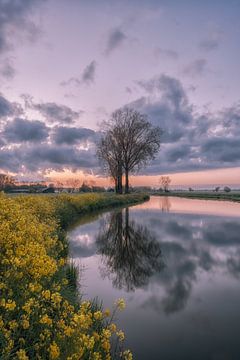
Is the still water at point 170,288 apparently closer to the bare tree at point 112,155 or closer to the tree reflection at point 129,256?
the tree reflection at point 129,256

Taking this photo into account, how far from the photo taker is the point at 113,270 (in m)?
9.37

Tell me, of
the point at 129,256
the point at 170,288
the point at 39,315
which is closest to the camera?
the point at 39,315

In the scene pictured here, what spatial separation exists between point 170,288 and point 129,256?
12.3ft

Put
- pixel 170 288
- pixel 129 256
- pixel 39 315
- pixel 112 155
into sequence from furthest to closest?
pixel 112 155, pixel 129 256, pixel 170 288, pixel 39 315

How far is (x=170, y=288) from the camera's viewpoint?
7645 mm

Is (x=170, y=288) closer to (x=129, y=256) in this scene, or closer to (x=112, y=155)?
(x=129, y=256)

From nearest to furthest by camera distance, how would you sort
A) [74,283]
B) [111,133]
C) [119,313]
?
[119,313] < [74,283] < [111,133]

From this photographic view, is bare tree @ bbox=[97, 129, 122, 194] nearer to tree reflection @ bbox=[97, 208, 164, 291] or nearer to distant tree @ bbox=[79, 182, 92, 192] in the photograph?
distant tree @ bbox=[79, 182, 92, 192]

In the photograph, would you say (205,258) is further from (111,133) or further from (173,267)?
(111,133)

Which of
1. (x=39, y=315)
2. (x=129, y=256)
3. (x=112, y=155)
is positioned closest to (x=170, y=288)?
(x=129, y=256)

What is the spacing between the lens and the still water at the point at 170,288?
16.4 ft

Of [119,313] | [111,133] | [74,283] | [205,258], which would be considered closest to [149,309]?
[119,313]

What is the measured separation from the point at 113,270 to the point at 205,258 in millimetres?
3555

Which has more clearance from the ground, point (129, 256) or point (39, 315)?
point (39, 315)
